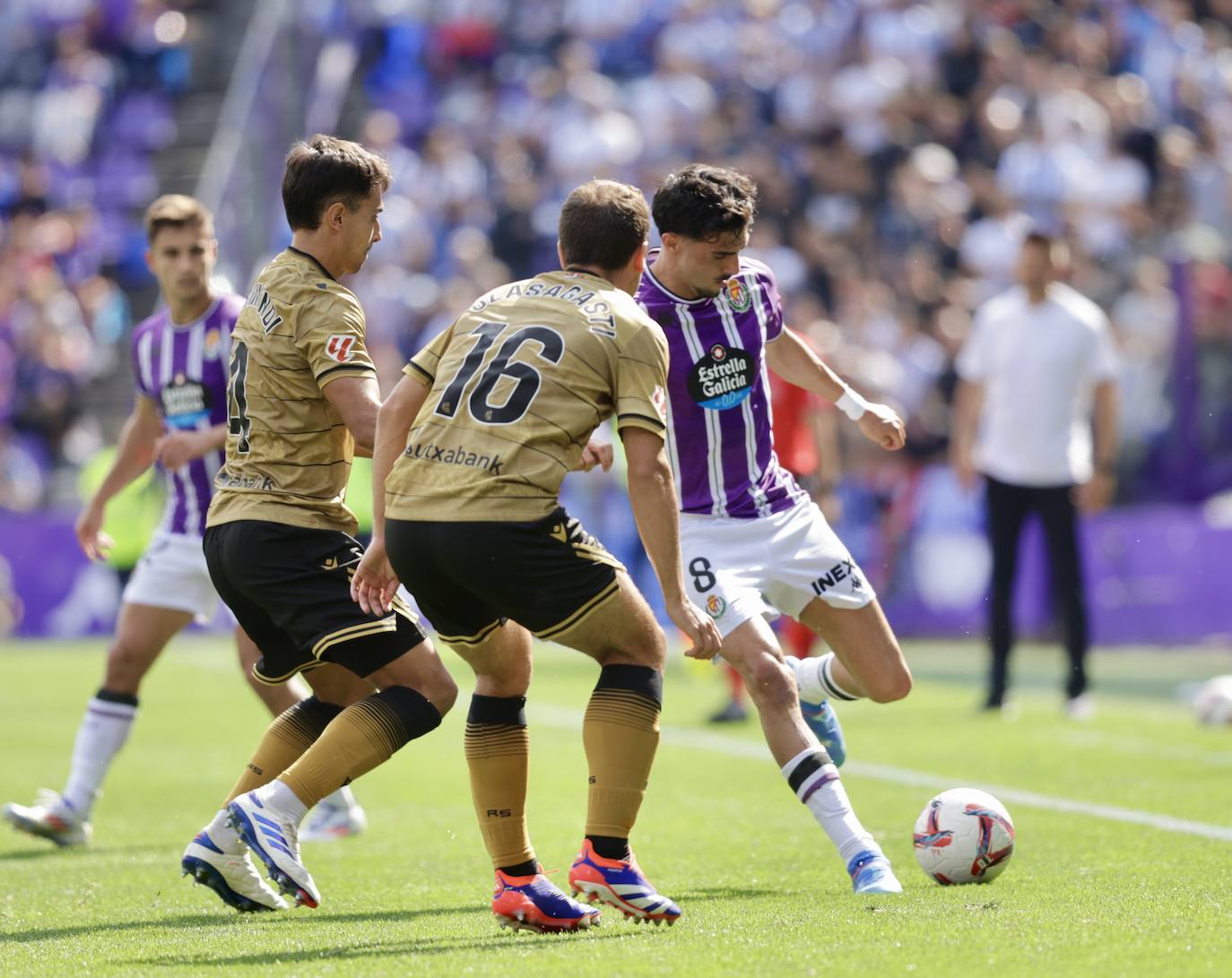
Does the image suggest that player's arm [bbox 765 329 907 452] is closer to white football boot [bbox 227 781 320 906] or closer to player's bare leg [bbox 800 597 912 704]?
player's bare leg [bbox 800 597 912 704]

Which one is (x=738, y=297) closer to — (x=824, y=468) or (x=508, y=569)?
(x=508, y=569)

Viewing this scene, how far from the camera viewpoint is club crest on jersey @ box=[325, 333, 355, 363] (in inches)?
215

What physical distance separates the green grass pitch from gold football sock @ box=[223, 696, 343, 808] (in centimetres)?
43

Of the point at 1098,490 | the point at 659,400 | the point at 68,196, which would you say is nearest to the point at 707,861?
the point at 659,400

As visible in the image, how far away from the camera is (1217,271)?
15.8m

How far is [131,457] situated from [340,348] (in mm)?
2723

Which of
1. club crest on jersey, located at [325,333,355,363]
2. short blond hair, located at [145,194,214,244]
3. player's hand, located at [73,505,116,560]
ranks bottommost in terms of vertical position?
player's hand, located at [73,505,116,560]

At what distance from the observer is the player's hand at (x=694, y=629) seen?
4988 mm

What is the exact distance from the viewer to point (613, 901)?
5121mm

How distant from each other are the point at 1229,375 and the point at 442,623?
39.0 ft

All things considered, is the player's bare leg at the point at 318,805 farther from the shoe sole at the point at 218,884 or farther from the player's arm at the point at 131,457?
the shoe sole at the point at 218,884

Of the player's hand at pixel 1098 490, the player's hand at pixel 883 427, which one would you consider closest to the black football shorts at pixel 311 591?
the player's hand at pixel 883 427

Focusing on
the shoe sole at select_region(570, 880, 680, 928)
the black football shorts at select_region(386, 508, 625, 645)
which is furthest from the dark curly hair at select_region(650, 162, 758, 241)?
the shoe sole at select_region(570, 880, 680, 928)

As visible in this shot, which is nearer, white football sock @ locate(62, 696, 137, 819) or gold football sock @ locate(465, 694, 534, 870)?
gold football sock @ locate(465, 694, 534, 870)
